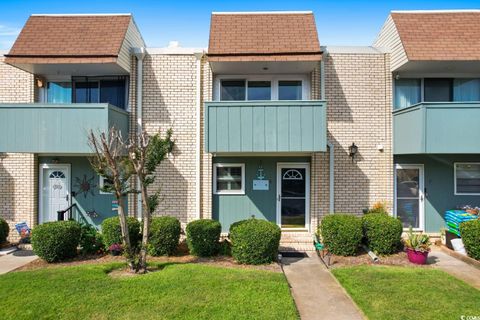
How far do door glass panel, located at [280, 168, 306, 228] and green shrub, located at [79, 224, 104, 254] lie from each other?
18.0 ft

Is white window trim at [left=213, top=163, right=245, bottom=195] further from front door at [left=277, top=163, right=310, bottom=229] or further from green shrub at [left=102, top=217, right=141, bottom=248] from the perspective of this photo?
green shrub at [left=102, top=217, right=141, bottom=248]

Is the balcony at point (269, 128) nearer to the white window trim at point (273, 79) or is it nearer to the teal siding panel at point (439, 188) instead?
the white window trim at point (273, 79)

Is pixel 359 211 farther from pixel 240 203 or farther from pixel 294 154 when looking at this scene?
pixel 240 203

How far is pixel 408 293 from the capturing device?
561 centimetres

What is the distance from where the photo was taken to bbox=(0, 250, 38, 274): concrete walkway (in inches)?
286

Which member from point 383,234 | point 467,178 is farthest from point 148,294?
point 467,178

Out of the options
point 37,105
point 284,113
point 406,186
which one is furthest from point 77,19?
point 406,186

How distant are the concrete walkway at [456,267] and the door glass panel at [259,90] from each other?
6.65 metres

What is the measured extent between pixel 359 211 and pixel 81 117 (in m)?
9.01

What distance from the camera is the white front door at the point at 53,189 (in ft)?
32.2

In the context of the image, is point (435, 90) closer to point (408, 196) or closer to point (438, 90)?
point (438, 90)

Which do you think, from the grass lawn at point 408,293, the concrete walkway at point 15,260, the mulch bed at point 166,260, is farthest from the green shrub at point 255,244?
the concrete walkway at point 15,260

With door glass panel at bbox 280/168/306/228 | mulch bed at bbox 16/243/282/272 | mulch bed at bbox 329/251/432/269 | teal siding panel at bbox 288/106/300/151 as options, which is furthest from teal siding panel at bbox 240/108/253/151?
mulch bed at bbox 329/251/432/269

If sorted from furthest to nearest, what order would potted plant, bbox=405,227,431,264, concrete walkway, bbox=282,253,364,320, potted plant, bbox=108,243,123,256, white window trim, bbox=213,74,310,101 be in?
white window trim, bbox=213,74,310,101 < potted plant, bbox=108,243,123,256 < potted plant, bbox=405,227,431,264 < concrete walkway, bbox=282,253,364,320
